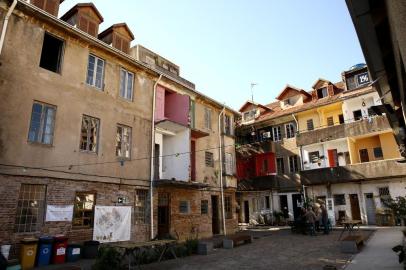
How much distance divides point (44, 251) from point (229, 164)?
50.3ft

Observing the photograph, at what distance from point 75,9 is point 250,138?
73.5 feet

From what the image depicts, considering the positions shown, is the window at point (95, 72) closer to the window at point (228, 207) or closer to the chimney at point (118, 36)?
the chimney at point (118, 36)

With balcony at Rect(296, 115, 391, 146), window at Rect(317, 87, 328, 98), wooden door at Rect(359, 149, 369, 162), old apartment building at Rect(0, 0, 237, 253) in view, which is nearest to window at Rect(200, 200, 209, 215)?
old apartment building at Rect(0, 0, 237, 253)

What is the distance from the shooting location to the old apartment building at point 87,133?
37.8 ft

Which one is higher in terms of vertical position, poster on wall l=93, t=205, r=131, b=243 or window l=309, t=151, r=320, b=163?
window l=309, t=151, r=320, b=163

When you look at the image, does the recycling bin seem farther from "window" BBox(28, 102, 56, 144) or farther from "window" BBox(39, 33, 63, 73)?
"window" BBox(39, 33, 63, 73)

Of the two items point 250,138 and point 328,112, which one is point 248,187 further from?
point 328,112

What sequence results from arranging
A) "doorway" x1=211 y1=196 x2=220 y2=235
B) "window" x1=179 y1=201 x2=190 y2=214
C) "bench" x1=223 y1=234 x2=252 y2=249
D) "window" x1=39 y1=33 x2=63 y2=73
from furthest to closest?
1. "doorway" x1=211 y1=196 x2=220 y2=235
2. "window" x1=179 y1=201 x2=190 y2=214
3. "bench" x1=223 y1=234 x2=252 y2=249
4. "window" x1=39 y1=33 x2=63 y2=73

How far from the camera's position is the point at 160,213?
58.1ft

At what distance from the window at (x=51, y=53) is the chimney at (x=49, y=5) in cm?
127

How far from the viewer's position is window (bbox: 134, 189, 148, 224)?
15646 mm

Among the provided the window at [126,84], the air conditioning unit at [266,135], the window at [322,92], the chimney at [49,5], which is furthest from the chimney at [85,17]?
the window at [322,92]

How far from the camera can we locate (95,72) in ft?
49.2

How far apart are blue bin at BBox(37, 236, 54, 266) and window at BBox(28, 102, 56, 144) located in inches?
151
